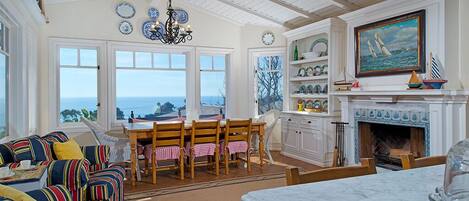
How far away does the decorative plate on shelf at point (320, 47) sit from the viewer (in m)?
6.10

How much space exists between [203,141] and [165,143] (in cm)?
55

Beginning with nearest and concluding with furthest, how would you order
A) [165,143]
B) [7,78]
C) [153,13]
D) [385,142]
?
1. [7,78]
2. [165,143]
3. [385,142]
4. [153,13]

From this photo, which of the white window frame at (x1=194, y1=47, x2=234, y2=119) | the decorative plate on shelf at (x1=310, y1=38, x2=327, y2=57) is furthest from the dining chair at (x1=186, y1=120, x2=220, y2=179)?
the decorative plate on shelf at (x1=310, y1=38, x2=327, y2=57)

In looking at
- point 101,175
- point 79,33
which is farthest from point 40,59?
point 101,175

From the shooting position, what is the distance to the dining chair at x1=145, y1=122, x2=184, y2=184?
4371mm

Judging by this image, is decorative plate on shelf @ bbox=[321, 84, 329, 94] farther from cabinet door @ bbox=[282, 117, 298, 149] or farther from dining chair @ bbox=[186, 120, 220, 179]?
dining chair @ bbox=[186, 120, 220, 179]

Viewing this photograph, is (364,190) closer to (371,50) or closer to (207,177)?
(207,177)

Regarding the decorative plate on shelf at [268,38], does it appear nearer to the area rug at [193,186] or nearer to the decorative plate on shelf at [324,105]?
the decorative plate on shelf at [324,105]

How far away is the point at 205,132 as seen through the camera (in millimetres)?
4668

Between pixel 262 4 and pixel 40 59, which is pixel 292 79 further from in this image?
pixel 40 59

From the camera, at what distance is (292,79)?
6.59 m

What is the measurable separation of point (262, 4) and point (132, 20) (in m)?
2.47

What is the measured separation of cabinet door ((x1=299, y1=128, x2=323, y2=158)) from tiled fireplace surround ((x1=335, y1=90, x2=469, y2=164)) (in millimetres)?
475

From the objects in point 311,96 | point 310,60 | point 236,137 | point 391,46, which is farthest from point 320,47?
point 236,137
